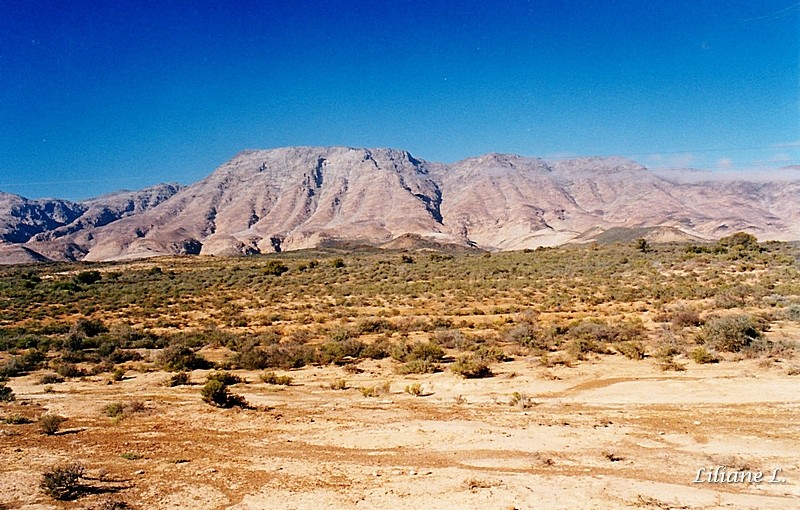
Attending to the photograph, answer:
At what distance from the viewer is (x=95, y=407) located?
12383 mm

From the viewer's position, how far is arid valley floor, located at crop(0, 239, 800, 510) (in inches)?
299

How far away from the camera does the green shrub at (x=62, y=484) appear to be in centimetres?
719

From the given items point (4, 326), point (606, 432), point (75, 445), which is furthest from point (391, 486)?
point (4, 326)

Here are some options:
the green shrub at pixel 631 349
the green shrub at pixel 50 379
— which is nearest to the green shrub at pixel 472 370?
the green shrub at pixel 631 349

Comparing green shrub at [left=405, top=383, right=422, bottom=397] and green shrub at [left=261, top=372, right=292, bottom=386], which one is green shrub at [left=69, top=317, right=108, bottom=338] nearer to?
green shrub at [left=261, top=372, right=292, bottom=386]

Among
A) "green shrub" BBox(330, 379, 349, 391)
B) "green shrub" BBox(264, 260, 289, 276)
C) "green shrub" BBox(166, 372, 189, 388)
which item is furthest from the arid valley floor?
"green shrub" BBox(264, 260, 289, 276)

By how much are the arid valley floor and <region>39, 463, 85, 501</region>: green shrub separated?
124 millimetres

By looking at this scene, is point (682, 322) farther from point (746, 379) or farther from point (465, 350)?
point (465, 350)

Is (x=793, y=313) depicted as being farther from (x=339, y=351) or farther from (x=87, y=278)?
(x=87, y=278)

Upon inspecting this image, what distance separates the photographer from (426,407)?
12328 millimetres

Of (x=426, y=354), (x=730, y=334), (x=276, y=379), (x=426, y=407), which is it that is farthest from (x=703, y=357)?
(x=276, y=379)

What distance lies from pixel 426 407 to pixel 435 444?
9.11 feet

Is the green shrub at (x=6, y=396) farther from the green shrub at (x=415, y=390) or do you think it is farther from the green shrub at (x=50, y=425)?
the green shrub at (x=415, y=390)

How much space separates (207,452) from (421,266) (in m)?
47.5
